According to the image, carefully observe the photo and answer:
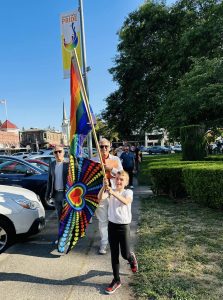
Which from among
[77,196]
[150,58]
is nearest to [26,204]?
[77,196]

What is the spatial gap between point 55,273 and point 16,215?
146 centimetres

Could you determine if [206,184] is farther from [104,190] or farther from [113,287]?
[113,287]

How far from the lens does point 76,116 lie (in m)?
5.37

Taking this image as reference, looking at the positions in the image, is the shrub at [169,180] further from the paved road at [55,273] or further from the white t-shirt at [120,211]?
the white t-shirt at [120,211]

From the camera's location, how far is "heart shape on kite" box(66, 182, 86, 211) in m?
5.00

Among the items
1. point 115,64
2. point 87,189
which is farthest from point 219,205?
point 115,64

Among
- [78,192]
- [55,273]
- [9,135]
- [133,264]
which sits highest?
[9,135]

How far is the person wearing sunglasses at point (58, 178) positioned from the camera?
5.66m

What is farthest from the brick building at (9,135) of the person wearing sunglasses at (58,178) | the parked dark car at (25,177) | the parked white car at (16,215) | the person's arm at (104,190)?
the person's arm at (104,190)

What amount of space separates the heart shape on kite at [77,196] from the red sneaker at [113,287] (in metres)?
1.41

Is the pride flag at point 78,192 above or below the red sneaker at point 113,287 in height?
above

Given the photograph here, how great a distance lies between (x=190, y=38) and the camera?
22.1 meters

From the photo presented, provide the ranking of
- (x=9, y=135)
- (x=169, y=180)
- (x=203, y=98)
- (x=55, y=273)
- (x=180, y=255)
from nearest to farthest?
1. (x=55, y=273)
2. (x=180, y=255)
3. (x=169, y=180)
4. (x=203, y=98)
5. (x=9, y=135)

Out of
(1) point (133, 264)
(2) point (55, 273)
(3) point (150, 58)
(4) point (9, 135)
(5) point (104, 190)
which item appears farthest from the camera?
(4) point (9, 135)
